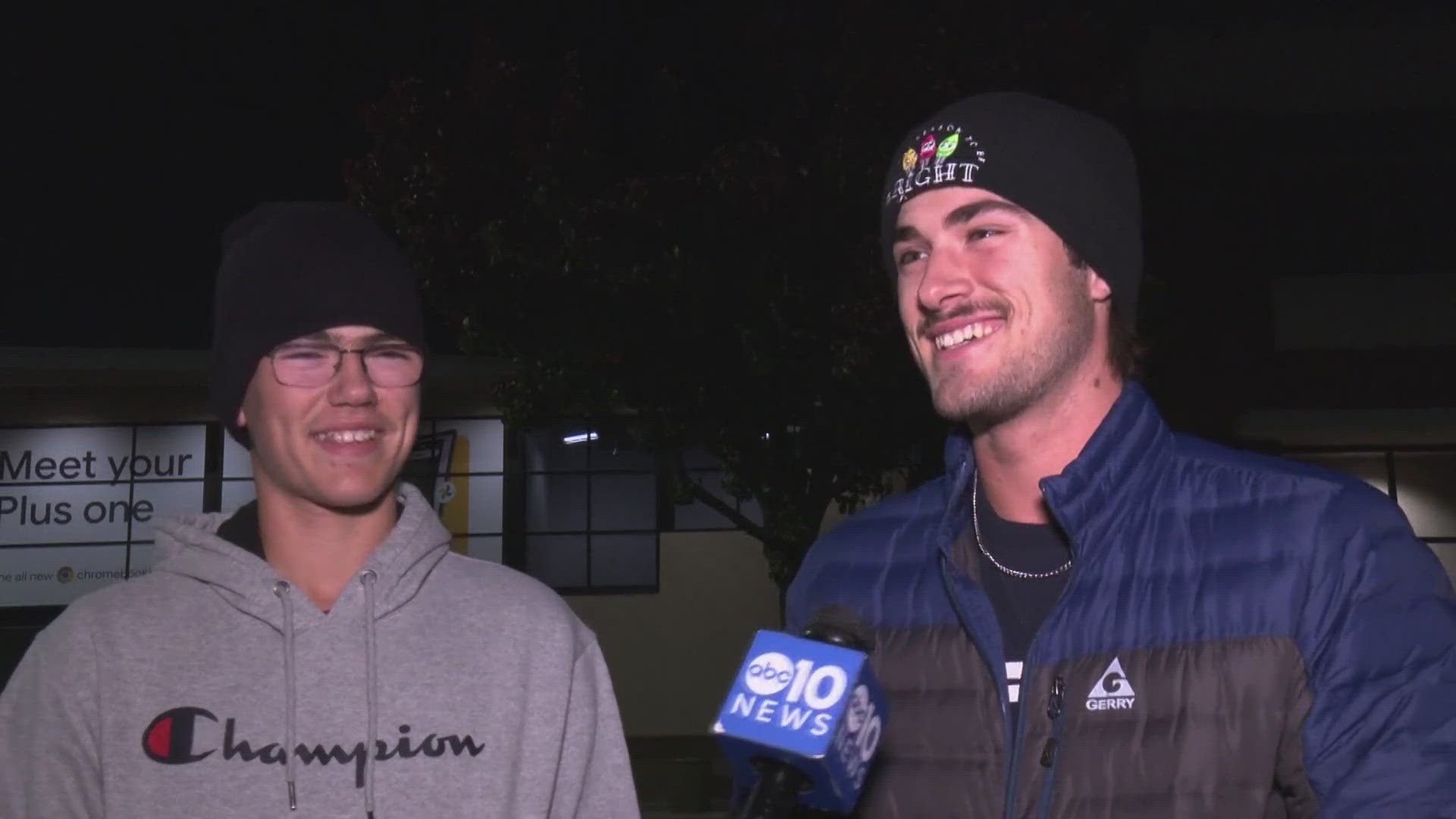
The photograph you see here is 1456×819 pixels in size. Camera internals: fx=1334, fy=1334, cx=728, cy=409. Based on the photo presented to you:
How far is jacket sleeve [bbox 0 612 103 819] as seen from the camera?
2.29m

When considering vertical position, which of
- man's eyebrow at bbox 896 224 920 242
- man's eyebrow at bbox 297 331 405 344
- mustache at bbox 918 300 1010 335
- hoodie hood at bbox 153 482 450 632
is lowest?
hoodie hood at bbox 153 482 450 632

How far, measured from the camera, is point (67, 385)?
1669 cm

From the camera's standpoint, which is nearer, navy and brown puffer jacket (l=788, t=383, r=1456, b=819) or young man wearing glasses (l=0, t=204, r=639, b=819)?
navy and brown puffer jacket (l=788, t=383, r=1456, b=819)

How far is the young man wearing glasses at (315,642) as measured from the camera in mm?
2381

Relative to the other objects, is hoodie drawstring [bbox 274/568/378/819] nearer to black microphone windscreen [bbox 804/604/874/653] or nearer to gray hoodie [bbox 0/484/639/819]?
gray hoodie [bbox 0/484/639/819]

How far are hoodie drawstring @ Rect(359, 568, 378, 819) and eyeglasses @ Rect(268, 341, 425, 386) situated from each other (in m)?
0.38

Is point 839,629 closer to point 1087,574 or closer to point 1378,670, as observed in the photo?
point 1087,574

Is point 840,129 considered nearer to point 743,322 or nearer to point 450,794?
point 743,322

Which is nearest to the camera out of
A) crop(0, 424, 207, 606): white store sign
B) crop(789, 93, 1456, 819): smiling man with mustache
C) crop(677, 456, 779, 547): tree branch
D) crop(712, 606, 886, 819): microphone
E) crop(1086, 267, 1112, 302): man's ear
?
crop(712, 606, 886, 819): microphone

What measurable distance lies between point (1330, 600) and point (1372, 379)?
1462 cm

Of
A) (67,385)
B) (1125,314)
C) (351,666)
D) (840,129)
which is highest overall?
(840,129)

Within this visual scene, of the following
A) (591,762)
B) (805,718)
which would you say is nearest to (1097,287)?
(805,718)

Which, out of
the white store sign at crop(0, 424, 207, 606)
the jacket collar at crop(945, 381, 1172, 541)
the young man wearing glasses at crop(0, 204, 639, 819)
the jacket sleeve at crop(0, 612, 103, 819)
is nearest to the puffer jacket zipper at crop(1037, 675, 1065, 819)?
the jacket collar at crop(945, 381, 1172, 541)

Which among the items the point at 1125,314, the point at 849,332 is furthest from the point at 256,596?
the point at 849,332
